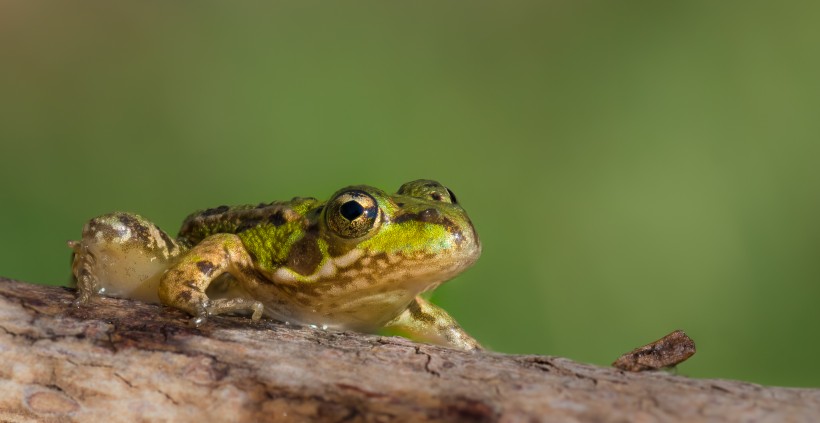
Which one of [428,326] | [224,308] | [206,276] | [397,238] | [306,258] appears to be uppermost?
[397,238]

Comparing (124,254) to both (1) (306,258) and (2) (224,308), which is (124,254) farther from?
(1) (306,258)

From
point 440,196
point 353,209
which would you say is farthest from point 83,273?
point 440,196

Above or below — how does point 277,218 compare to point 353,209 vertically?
below

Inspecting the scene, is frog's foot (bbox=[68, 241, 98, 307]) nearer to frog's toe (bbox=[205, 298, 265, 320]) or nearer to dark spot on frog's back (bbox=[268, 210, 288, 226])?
frog's toe (bbox=[205, 298, 265, 320])

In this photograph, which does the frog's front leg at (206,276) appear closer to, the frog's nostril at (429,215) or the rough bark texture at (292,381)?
the rough bark texture at (292,381)

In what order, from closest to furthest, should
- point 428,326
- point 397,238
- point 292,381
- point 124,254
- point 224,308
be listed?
1. point 292,381
2. point 224,308
3. point 397,238
4. point 124,254
5. point 428,326

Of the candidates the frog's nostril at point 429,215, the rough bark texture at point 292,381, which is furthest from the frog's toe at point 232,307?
the frog's nostril at point 429,215

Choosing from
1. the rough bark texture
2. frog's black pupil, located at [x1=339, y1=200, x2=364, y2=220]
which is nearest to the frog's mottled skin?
frog's black pupil, located at [x1=339, y1=200, x2=364, y2=220]
